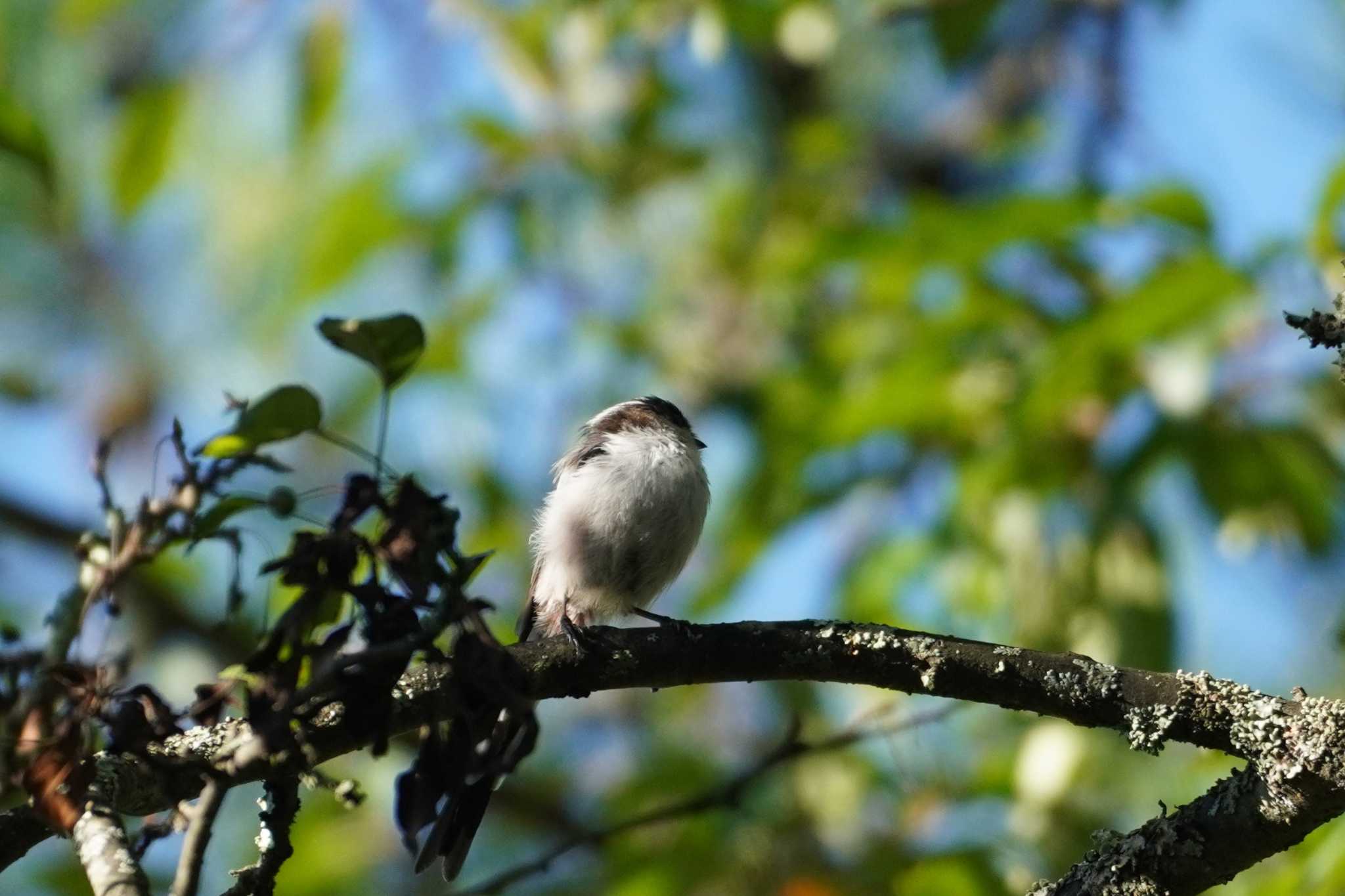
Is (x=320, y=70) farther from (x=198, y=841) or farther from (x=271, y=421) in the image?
(x=198, y=841)

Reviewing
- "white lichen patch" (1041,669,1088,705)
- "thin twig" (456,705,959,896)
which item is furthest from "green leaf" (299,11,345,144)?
"white lichen patch" (1041,669,1088,705)

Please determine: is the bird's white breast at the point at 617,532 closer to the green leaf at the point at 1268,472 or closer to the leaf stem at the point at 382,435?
the green leaf at the point at 1268,472

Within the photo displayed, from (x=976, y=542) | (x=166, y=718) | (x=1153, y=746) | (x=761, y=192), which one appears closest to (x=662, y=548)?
(x=976, y=542)

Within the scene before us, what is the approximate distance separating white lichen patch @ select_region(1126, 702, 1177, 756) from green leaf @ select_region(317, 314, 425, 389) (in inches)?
52.2

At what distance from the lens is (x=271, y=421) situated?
197cm

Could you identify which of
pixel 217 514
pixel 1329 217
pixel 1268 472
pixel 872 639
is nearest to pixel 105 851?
pixel 217 514

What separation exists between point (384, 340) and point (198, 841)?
77 centimetres

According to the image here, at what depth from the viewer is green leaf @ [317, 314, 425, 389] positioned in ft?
6.61

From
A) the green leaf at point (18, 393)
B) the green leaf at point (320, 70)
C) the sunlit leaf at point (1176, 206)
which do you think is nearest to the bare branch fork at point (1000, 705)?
the sunlit leaf at point (1176, 206)

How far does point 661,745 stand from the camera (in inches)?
240

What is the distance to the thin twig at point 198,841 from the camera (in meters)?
1.67

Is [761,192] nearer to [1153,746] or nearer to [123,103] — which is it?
[123,103]

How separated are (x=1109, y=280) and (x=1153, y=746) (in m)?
2.84

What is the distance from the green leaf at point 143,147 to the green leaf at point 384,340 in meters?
3.50
